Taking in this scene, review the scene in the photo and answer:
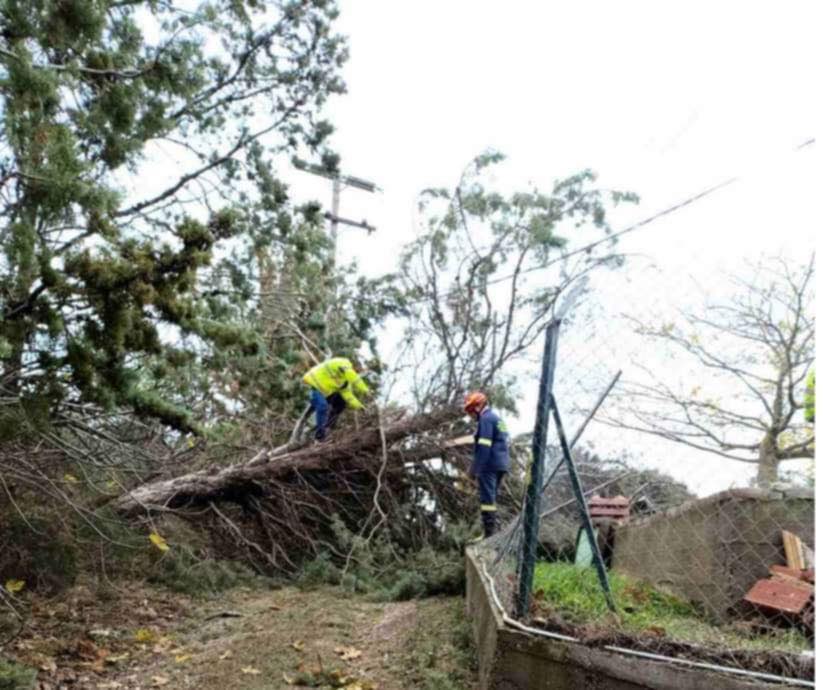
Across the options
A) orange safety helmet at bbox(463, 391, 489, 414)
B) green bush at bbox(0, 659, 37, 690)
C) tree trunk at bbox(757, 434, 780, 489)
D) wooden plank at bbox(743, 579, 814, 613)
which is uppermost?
orange safety helmet at bbox(463, 391, 489, 414)

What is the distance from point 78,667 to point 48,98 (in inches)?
141

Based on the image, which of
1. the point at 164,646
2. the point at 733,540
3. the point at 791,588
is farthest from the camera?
the point at 164,646

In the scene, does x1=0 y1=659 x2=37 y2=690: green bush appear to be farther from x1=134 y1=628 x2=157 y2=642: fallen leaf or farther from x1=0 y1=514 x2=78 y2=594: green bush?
x1=0 y1=514 x2=78 y2=594: green bush

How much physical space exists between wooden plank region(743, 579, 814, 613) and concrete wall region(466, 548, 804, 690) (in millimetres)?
1085

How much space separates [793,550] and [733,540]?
290 millimetres

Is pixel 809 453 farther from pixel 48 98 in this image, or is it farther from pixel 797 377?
pixel 48 98

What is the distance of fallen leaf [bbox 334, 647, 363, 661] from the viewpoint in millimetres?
4305

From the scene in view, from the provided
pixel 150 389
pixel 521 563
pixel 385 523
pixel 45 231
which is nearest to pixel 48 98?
pixel 45 231

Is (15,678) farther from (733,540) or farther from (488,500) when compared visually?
(488,500)

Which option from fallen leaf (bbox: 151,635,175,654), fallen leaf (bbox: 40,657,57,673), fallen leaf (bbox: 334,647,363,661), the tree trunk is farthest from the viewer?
fallen leaf (bbox: 151,635,175,654)

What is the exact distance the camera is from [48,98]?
3.58m

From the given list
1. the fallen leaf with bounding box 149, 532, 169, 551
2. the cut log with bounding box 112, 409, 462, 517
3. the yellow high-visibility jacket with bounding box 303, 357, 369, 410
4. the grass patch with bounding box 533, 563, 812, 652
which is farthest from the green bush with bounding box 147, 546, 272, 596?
the grass patch with bounding box 533, 563, 812, 652

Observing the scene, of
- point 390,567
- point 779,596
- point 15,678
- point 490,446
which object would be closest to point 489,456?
point 490,446

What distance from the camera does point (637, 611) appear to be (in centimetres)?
362
